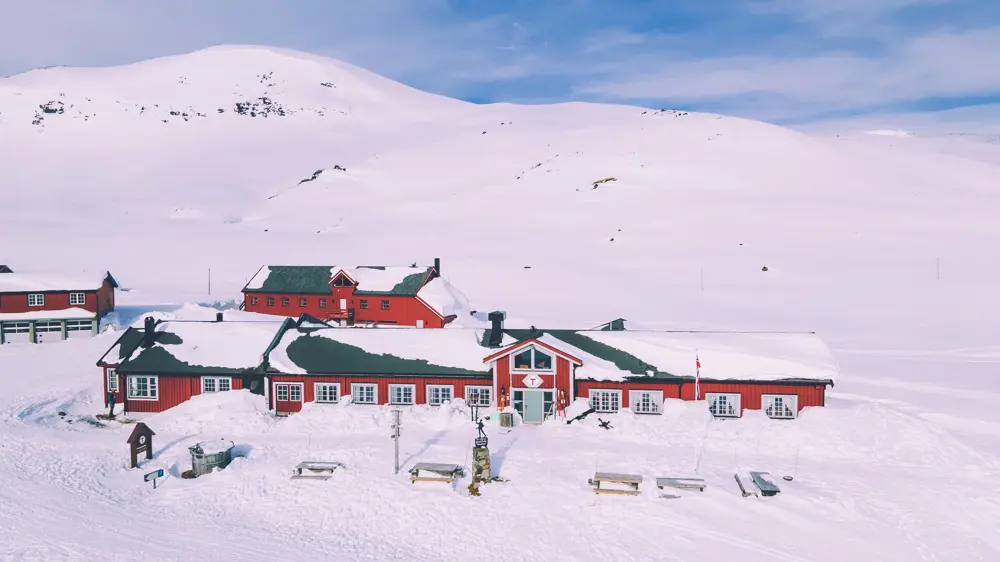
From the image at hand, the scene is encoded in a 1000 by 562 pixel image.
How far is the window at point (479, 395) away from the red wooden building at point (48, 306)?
102 feet

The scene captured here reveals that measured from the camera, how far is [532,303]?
60.8 meters

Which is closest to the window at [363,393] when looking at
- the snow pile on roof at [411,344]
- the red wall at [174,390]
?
the snow pile on roof at [411,344]

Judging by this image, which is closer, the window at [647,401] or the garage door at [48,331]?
the window at [647,401]

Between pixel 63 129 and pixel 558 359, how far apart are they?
679 ft

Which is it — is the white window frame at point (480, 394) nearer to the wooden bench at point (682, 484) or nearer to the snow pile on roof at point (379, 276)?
the wooden bench at point (682, 484)

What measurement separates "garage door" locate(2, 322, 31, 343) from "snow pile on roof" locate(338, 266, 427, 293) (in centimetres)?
2041

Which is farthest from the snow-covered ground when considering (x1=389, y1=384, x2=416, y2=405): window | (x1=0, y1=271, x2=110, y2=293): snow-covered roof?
(x1=0, y1=271, x2=110, y2=293): snow-covered roof

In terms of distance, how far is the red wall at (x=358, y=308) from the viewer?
4922cm

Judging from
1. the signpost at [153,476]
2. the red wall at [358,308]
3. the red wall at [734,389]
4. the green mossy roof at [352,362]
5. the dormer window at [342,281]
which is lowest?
the signpost at [153,476]

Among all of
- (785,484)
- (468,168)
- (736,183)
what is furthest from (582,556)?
(468,168)

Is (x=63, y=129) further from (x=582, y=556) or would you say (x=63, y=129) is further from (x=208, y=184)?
(x=582, y=556)

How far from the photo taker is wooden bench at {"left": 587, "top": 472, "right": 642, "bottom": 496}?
2153cm

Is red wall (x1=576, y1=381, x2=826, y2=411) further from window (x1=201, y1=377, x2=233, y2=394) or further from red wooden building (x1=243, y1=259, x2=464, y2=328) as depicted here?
red wooden building (x1=243, y1=259, x2=464, y2=328)

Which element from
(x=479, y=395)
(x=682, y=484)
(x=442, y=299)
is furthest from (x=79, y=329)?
(x=682, y=484)
